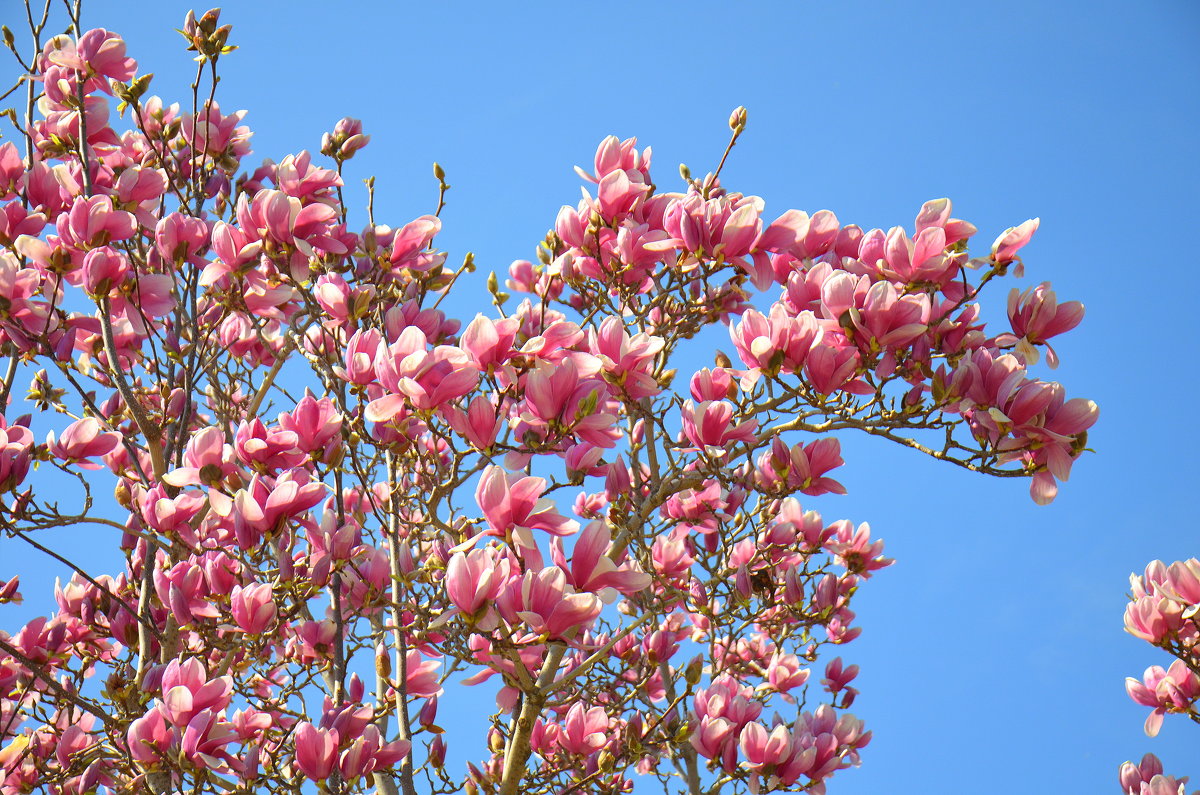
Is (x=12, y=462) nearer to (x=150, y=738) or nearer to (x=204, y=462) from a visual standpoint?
(x=204, y=462)

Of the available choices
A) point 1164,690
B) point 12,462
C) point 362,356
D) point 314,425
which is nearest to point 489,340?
point 362,356

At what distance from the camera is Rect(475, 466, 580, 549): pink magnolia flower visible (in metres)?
1.98

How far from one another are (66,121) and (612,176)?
189 centimetres

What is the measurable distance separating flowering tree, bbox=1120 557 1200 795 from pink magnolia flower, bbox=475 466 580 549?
1.68m

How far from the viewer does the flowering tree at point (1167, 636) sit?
2.58 meters

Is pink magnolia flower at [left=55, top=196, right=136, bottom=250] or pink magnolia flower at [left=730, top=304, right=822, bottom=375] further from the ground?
pink magnolia flower at [left=55, top=196, right=136, bottom=250]

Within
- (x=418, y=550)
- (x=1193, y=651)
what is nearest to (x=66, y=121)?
(x=418, y=550)

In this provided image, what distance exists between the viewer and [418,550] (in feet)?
11.1

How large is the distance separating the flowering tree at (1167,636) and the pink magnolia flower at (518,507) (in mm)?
1683

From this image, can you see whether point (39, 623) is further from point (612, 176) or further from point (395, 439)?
point (612, 176)

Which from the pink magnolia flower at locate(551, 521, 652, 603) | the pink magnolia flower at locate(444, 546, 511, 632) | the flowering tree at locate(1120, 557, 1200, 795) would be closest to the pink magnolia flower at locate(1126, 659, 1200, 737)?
the flowering tree at locate(1120, 557, 1200, 795)

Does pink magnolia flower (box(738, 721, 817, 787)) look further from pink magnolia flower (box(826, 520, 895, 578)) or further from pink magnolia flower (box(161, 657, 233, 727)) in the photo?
pink magnolia flower (box(161, 657, 233, 727))

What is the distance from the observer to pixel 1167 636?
2.63m

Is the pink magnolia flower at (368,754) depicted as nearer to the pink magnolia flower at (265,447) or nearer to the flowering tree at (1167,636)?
the pink magnolia flower at (265,447)
